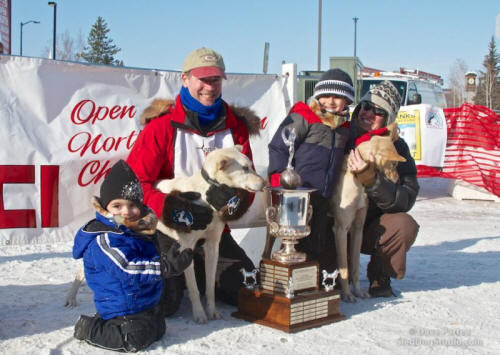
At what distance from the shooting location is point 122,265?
2768 millimetres

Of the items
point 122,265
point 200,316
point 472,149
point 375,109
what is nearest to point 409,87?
point 472,149

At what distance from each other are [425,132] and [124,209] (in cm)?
823

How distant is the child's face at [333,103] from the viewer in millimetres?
3820

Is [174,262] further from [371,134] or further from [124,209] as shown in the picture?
[371,134]

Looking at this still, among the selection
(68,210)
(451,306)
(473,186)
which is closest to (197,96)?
(68,210)

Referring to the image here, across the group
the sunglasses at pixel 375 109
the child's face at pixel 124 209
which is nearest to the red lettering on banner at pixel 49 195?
the child's face at pixel 124 209

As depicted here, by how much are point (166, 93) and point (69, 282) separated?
6.52ft

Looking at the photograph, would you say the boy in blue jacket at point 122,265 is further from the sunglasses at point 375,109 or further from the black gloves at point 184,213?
the sunglasses at point 375,109

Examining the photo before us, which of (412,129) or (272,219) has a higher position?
(412,129)

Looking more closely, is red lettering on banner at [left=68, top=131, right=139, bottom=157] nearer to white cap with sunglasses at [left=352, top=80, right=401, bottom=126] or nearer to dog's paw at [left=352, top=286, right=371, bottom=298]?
white cap with sunglasses at [left=352, top=80, right=401, bottom=126]

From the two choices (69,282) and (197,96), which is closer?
(197,96)

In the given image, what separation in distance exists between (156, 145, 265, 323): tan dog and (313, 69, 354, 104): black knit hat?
820mm

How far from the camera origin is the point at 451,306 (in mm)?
3844

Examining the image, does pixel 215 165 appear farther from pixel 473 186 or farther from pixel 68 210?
pixel 473 186
